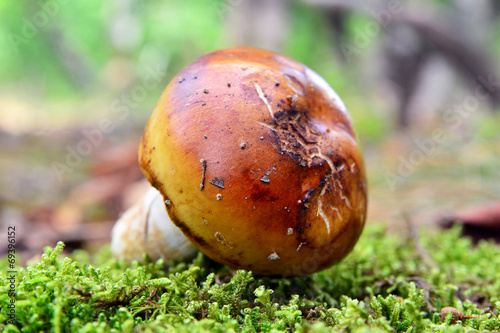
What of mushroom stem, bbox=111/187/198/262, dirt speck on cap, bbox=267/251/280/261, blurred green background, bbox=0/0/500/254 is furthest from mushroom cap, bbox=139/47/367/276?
blurred green background, bbox=0/0/500/254

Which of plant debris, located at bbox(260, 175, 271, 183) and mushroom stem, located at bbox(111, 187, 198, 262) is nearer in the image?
plant debris, located at bbox(260, 175, 271, 183)

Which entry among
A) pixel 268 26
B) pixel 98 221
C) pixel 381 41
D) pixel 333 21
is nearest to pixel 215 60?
pixel 98 221

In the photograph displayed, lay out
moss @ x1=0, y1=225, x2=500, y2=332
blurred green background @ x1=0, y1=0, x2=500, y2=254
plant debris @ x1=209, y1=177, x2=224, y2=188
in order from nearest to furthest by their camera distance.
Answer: moss @ x1=0, y1=225, x2=500, y2=332 → plant debris @ x1=209, y1=177, x2=224, y2=188 → blurred green background @ x1=0, y1=0, x2=500, y2=254

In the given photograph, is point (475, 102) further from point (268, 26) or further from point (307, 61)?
point (307, 61)

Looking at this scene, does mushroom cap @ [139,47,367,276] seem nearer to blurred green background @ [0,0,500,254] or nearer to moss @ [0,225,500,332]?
moss @ [0,225,500,332]

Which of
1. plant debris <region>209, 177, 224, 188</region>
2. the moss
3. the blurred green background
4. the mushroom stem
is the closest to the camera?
the moss

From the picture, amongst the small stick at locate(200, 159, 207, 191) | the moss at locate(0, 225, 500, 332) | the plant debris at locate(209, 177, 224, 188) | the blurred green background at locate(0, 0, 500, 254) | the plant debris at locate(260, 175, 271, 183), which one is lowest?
the moss at locate(0, 225, 500, 332)

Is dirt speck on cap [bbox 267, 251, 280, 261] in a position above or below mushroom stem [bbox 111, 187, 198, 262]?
below

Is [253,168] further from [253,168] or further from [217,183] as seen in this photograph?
[217,183]
